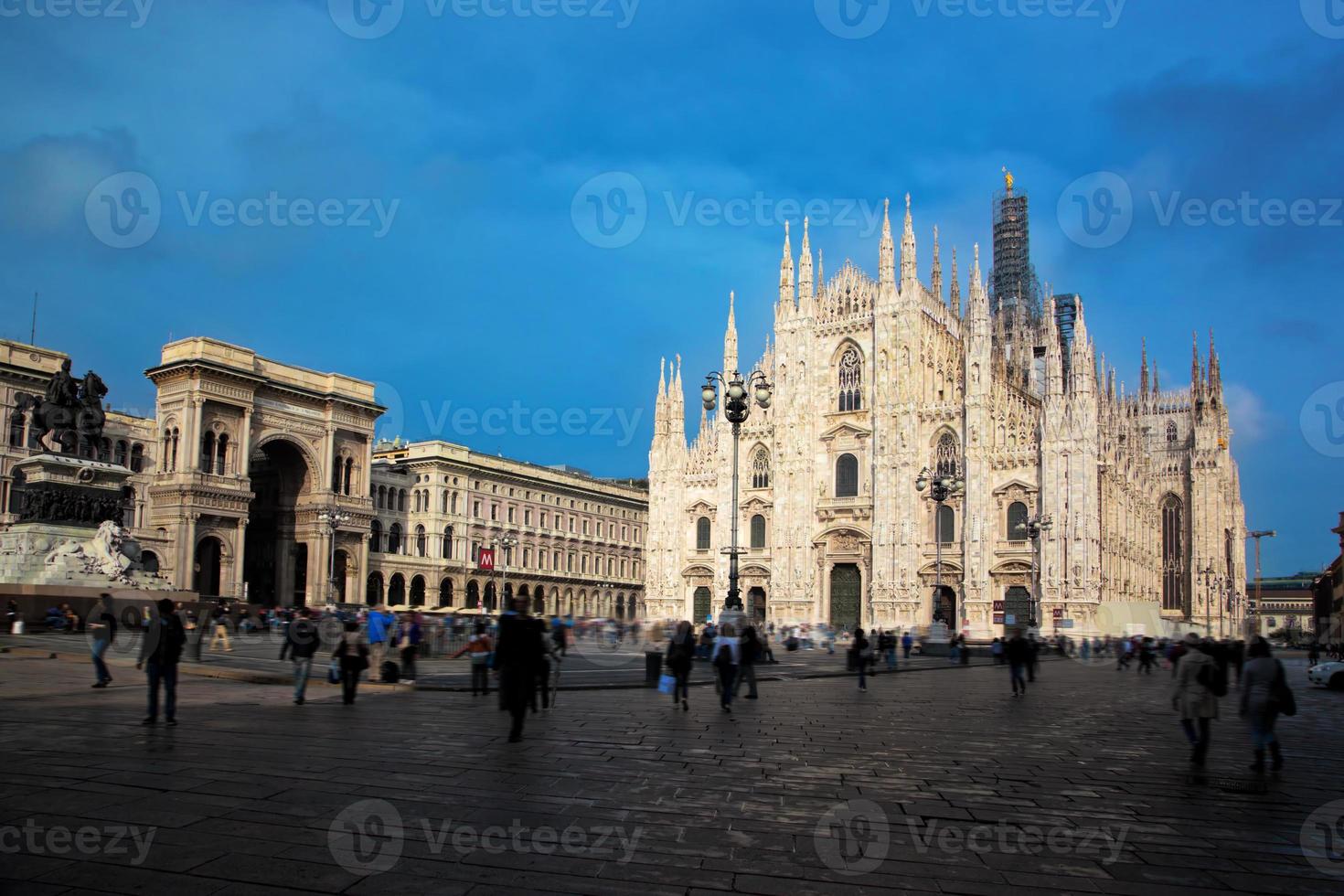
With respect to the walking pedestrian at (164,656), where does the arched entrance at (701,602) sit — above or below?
below

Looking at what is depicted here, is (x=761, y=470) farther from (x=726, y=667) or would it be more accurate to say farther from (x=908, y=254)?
(x=726, y=667)

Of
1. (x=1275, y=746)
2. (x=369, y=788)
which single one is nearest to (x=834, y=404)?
(x=1275, y=746)

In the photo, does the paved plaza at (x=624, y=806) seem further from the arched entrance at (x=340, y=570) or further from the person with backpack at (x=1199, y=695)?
the arched entrance at (x=340, y=570)

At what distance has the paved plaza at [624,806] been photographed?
211 inches

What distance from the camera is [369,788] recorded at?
749cm

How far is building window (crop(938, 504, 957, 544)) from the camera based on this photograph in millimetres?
51188

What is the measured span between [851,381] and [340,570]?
30727mm

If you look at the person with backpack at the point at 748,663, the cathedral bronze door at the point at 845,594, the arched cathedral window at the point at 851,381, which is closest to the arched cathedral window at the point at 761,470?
the arched cathedral window at the point at 851,381

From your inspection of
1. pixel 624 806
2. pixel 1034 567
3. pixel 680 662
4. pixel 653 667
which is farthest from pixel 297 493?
pixel 624 806

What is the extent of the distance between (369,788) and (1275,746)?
8.55 m

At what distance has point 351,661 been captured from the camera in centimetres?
1389

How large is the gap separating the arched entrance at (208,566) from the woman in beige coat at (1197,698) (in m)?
49.4

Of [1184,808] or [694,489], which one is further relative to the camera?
[694,489]

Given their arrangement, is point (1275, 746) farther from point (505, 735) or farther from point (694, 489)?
point (694, 489)
